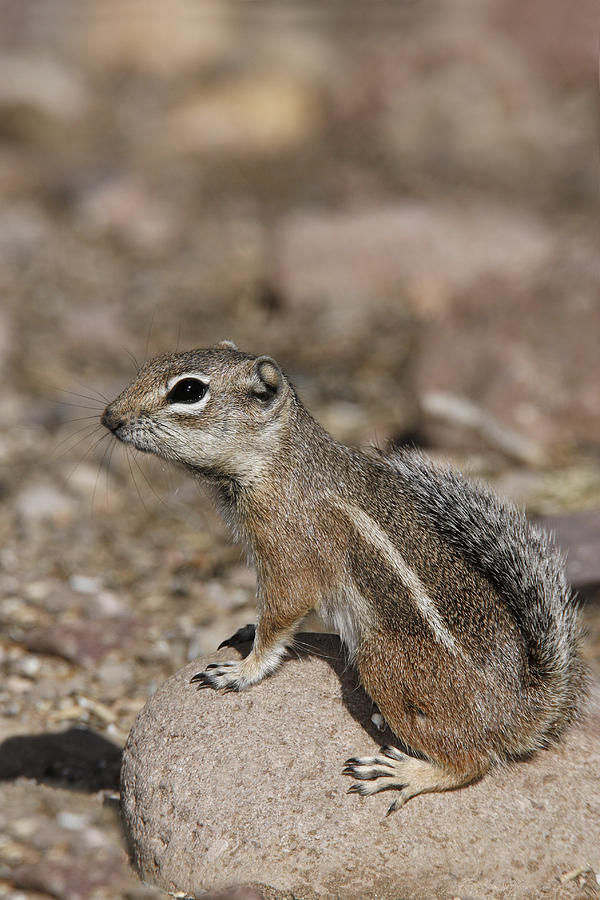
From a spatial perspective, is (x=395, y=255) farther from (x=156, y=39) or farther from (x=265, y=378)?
(x=156, y=39)

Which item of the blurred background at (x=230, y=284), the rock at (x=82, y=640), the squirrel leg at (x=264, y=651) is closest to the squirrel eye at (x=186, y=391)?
the blurred background at (x=230, y=284)

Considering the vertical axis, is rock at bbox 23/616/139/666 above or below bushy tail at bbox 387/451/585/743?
below

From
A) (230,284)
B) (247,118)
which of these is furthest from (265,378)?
(247,118)

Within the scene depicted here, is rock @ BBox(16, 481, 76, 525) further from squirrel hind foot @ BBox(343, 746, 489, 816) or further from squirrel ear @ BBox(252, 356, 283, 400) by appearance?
squirrel hind foot @ BBox(343, 746, 489, 816)

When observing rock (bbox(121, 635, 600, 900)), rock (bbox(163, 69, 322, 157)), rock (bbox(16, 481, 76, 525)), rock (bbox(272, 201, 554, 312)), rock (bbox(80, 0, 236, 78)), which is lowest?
rock (bbox(121, 635, 600, 900))

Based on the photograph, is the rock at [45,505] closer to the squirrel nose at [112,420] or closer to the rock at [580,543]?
the squirrel nose at [112,420]

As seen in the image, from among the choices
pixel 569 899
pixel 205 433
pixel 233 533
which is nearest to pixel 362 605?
pixel 233 533

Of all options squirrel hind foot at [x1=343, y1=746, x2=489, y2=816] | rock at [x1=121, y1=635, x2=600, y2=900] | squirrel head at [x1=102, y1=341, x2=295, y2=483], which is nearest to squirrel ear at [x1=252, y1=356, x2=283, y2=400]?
squirrel head at [x1=102, y1=341, x2=295, y2=483]
